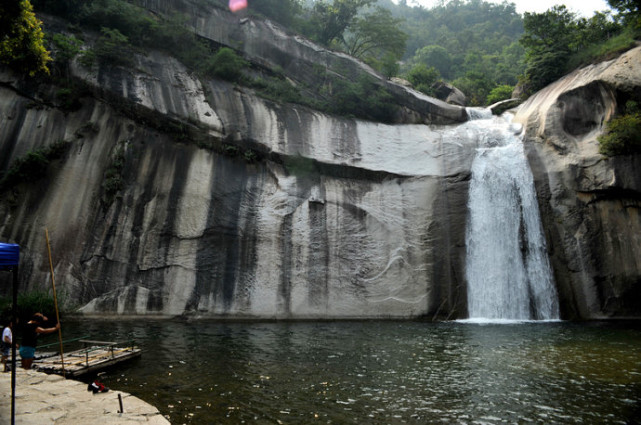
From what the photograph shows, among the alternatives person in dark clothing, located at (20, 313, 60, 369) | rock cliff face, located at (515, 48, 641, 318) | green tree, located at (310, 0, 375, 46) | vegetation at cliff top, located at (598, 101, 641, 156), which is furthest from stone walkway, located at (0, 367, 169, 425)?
green tree, located at (310, 0, 375, 46)

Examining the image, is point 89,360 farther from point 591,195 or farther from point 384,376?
point 591,195

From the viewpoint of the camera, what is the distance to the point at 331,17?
30.7 metres

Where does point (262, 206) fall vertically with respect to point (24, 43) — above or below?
below

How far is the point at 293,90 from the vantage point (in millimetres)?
22828

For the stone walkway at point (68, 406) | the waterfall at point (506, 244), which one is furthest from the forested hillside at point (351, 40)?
the waterfall at point (506, 244)

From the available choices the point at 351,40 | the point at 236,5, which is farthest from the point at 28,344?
the point at 351,40

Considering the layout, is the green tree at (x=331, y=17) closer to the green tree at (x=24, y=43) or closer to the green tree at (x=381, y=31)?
the green tree at (x=381, y=31)

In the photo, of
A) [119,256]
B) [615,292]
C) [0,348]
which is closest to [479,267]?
[615,292]

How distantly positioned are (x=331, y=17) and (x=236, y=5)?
7.98 meters

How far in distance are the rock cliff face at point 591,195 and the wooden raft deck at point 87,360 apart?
55.6ft

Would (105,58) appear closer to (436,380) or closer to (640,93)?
(436,380)

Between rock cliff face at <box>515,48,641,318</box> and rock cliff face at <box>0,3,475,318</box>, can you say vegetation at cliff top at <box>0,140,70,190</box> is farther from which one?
rock cliff face at <box>515,48,641,318</box>

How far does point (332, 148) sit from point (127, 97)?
397 inches

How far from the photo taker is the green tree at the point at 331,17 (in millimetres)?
30688
